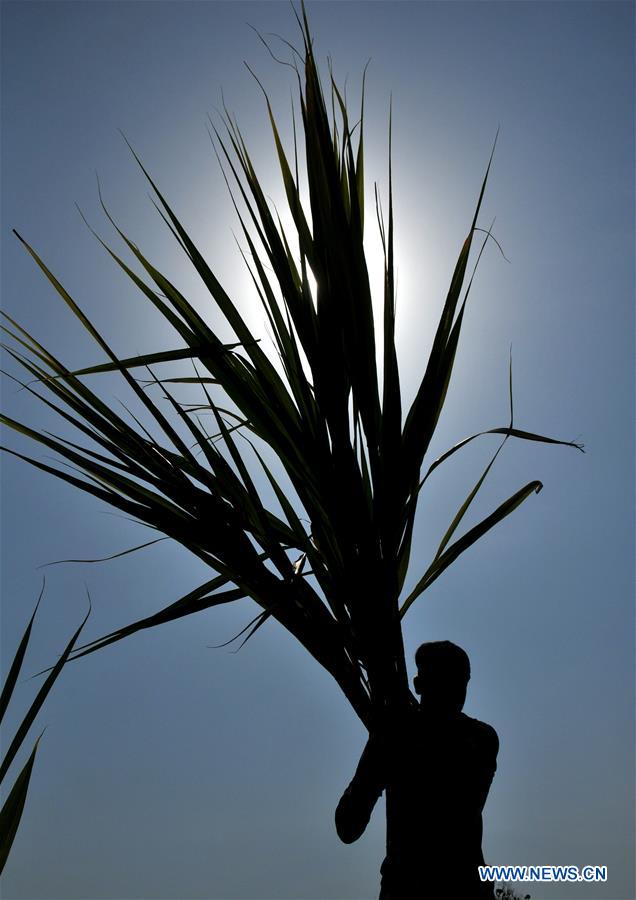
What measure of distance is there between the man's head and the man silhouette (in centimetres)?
3

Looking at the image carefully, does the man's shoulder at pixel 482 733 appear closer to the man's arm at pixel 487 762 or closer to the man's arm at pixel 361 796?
the man's arm at pixel 487 762

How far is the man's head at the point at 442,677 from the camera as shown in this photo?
1032 millimetres

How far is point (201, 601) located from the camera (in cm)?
106

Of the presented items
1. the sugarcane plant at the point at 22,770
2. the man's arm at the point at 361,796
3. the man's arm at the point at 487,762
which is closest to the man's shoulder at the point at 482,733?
the man's arm at the point at 487,762

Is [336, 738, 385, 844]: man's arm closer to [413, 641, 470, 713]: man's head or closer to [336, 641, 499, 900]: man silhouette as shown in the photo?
[336, 641, 499, 900]: man silhouette

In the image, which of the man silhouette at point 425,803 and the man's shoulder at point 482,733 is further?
the man's shoulder at point 482,733

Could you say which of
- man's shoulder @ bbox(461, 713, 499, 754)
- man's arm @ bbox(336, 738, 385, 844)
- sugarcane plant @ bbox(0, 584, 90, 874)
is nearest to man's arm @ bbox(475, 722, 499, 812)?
man's shoulder @ bbox(461, 713, 499, 754)

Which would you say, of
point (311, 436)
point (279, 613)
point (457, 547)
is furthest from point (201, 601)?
point (457, 547)

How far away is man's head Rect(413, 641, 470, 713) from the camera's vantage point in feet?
3.39

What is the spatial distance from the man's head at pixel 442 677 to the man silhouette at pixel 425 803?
1.2 inches

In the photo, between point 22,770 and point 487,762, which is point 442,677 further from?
point 22,770

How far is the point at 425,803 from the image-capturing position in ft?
3.05

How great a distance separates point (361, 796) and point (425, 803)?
9 centimetres

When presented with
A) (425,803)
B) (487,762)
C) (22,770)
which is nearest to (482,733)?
(487,762)
